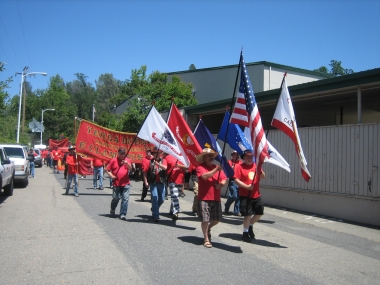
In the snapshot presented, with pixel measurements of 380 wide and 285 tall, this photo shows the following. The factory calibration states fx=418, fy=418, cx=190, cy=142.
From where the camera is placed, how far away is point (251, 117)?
25.3 ft

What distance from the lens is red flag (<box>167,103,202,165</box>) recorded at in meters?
9.03

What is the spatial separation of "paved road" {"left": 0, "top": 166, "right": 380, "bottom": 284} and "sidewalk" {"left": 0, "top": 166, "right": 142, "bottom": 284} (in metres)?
0.01

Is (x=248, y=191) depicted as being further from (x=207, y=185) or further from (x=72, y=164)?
(x=72, y=164)

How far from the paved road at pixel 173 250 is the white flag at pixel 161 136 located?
1691 millimetres

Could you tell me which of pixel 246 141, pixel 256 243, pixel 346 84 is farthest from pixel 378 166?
pixel 256 243

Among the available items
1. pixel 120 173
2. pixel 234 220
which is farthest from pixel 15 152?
pixel 234 220

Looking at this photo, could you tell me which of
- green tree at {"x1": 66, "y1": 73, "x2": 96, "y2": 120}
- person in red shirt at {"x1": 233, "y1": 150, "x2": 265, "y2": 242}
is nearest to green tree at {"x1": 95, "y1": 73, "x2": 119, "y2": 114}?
green tree at {"x1": 66, "y1": 73, "x2": 96, "y2": 120}

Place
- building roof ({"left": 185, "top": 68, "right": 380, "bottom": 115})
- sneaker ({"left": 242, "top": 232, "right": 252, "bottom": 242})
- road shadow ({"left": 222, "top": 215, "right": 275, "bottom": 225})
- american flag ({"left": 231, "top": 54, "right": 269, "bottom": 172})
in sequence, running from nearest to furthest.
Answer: american flag ({"left": 231, "top": 54, "right": 269, "bottom": 172}), sneaker ({"left": 242, "top": 232, "right": 252, "bottom": 242}), road shadow ({"left": 222, "top": 215, "right": 275, "bottom": 225}), building roof ({"left": 185, "top": 68, "right": 380, "bottom": 115})

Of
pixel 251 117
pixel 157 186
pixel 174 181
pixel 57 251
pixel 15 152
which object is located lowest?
pixel 57 251

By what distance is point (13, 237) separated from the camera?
802cm

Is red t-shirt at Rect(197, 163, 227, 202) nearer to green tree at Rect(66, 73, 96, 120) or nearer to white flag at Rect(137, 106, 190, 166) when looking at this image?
white flag at Rect(137, 106, 190, 166)

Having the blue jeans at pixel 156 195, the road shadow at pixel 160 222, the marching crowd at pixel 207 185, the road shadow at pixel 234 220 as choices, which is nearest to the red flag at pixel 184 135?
the marching crowd at pixel 207 185

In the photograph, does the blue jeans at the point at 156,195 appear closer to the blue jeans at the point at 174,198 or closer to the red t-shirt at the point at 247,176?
the blue jeans at the point at 174,198

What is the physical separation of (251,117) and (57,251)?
4109 mm
